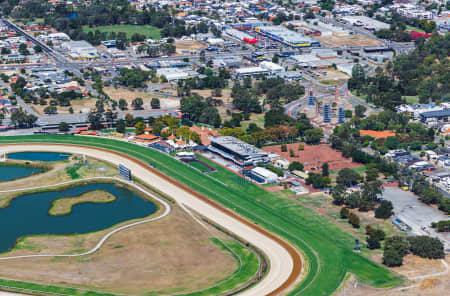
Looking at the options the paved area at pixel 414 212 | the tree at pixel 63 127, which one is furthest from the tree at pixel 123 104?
the paved area at pixel 414 212

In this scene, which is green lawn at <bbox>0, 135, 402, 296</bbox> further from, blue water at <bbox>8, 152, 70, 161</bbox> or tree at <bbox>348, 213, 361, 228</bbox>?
blue water at <bbox>8, 152, 70, 161</bbox>

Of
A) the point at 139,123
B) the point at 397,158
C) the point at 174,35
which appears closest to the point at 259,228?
the point at 397,158

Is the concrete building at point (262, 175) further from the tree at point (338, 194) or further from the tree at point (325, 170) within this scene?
the tree at point (338, 194)

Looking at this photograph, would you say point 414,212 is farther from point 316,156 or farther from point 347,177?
point 316,156

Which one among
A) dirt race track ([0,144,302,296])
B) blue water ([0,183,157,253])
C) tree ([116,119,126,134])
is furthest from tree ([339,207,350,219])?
tree ([116,119,126,134])

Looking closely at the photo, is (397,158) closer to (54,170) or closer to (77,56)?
(54,170)
